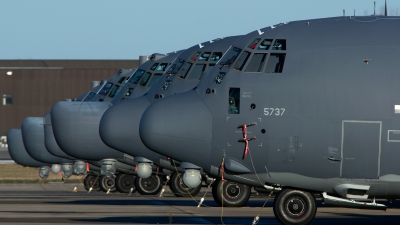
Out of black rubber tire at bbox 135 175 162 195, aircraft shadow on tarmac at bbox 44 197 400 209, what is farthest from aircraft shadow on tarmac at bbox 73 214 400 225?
black rubber tire at bbox 135 175 162 195

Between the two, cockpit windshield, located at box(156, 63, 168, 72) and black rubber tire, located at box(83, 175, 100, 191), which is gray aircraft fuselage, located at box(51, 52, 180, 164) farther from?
black rubber tire, located at box(83, 175, 100, 191)

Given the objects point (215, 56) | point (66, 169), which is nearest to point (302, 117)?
point (215, 56)

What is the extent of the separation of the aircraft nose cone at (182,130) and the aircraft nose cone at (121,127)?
419 cm

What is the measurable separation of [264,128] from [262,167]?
79cm

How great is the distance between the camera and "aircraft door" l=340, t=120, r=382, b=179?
16.2 metres

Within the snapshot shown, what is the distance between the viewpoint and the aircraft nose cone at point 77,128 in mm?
26328

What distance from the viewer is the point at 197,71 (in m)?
24.3

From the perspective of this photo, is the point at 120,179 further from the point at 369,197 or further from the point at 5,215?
the point at 369,197

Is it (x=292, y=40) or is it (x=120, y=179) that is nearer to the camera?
(x=292, y=40)

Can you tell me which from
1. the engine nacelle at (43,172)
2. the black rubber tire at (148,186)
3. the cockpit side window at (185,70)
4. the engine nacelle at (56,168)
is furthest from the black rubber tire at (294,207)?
the engine nacelle at (43,172)

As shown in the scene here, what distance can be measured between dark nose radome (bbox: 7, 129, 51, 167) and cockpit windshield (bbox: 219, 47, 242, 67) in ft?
83.4

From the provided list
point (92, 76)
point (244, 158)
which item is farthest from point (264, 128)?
point (92, 76)

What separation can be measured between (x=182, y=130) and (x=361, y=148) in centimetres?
361

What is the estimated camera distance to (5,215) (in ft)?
71.1
